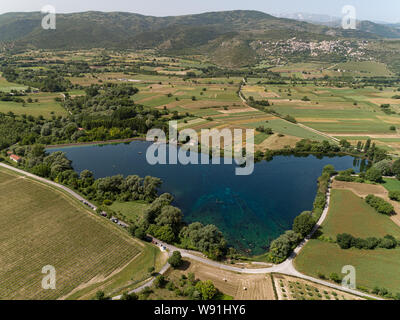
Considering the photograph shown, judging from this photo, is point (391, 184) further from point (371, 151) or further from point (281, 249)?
point (281, 249)

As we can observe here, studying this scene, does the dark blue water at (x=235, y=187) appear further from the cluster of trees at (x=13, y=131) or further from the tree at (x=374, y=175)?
the cluster of trees at (x=13, y=131)

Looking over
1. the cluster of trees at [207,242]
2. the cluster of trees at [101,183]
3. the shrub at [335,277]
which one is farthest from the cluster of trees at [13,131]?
the shrub at [335,277]

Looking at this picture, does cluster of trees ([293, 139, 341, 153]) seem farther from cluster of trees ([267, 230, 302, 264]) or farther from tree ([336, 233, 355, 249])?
cluster of trees ([267, 230, 302, 264])

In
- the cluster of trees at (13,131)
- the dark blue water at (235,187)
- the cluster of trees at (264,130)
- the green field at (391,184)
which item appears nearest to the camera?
the dark blue water at (235,187)

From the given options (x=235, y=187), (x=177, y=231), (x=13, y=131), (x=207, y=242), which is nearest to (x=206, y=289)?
(x=207, y=242)

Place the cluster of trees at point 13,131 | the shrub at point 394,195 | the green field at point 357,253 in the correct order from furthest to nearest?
the cluster of trees at point 13,131 → the shrub at point 394,195 → the green field at point 357,253

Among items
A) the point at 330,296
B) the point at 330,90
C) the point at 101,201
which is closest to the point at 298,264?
the point at 330,296
